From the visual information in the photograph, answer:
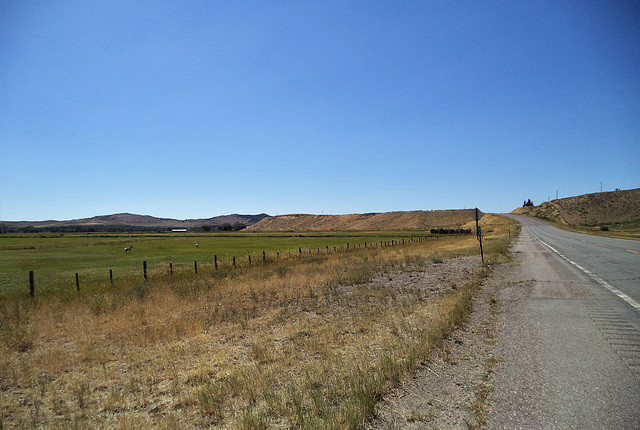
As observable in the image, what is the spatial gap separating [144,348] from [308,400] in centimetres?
559

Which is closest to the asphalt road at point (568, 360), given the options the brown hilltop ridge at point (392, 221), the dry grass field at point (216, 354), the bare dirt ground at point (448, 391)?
the bare dirt ground at point (448, 391)

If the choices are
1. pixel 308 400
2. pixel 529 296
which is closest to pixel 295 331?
pixel 308 400

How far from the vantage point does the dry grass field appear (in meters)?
5.27

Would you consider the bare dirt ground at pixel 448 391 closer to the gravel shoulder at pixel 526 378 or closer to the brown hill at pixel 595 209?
the gravel shoulder at pixel 526 378

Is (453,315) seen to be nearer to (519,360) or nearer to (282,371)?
(519,360)

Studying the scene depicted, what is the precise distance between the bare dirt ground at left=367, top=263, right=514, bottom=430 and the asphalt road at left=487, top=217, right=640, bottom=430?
183 millimetres

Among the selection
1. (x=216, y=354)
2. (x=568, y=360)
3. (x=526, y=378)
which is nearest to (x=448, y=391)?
(x=526, y=378)

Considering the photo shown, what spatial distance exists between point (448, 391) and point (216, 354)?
5.09 m

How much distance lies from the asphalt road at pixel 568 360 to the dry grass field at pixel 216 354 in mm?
1370

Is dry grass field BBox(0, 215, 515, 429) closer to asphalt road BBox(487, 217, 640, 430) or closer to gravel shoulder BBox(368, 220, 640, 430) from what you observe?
gravel shoulder BBox(368, 220, 640, 430)

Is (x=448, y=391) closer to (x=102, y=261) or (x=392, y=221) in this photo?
(x=102, y=261)

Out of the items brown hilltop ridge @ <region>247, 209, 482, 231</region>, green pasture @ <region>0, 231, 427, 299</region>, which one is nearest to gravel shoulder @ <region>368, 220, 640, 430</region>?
green pasture @ <region>0, 231, 427, 299</region>

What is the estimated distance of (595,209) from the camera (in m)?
131

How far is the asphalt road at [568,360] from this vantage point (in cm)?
418
